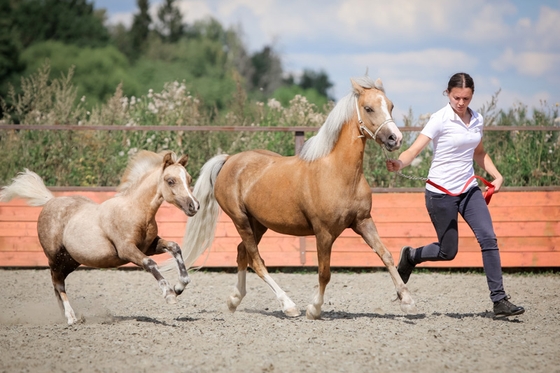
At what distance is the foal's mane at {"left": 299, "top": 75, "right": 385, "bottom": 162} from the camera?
550 centimetres

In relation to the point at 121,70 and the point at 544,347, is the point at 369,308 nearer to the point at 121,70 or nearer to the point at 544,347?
the point at 544,347

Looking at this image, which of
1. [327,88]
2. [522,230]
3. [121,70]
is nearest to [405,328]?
[522,230]

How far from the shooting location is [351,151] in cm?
552

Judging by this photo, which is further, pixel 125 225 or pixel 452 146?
pixel 125 225

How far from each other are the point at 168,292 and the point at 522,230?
491 centimetres

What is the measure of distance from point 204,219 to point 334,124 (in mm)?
1803

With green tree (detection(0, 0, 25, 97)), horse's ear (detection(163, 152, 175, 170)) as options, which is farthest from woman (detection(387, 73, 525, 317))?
green tree (detection(0, 0, 25, 97))

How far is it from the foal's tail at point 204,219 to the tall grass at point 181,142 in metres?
3.26

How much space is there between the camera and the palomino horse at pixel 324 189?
541cm

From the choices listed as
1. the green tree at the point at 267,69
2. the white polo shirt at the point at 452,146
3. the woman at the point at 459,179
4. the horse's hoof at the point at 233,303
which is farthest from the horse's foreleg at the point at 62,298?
the green tree at the point at 267,69

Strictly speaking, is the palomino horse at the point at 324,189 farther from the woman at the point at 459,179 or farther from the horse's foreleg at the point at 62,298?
the horse's foreleg at the point at 62,298

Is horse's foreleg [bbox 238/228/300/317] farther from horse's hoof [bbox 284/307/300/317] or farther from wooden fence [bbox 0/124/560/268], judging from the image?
wooden fence [bbox 0/124/560/268]

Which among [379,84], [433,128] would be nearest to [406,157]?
[433,128]

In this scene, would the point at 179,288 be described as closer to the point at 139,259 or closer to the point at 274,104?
the point at 139,259
